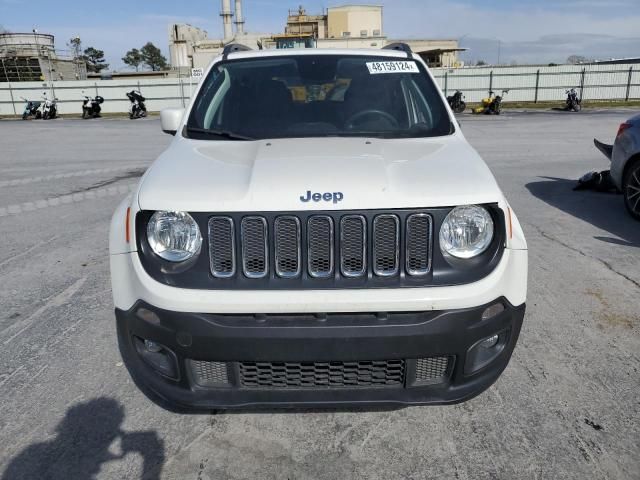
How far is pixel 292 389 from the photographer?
7.84 feet

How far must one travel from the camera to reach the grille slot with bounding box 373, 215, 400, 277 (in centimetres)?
229

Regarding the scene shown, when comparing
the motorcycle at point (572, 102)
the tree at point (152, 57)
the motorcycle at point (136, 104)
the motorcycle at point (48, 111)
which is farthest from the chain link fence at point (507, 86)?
the tree at point (152, 57)

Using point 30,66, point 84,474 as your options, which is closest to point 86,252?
point 84,474

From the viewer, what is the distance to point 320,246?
229cm

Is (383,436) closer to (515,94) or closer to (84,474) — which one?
(84,474)

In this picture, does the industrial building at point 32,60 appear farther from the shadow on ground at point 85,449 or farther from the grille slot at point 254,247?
the grille slot at point 254,247

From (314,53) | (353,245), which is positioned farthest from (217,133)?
(353,245)

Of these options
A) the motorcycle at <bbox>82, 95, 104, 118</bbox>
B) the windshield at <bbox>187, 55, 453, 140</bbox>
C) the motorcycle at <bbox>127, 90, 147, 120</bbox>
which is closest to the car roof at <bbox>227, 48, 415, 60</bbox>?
the windshield at <bbox>187, 55, 453, 140</bbox>

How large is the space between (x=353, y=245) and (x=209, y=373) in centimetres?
86

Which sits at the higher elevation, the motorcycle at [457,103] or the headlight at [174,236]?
the headlight at [174,236]

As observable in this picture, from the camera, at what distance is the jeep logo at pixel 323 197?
2.26 metres

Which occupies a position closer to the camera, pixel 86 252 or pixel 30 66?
pixel 86 252

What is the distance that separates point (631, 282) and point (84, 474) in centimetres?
423

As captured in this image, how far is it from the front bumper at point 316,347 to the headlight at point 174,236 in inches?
10.0
